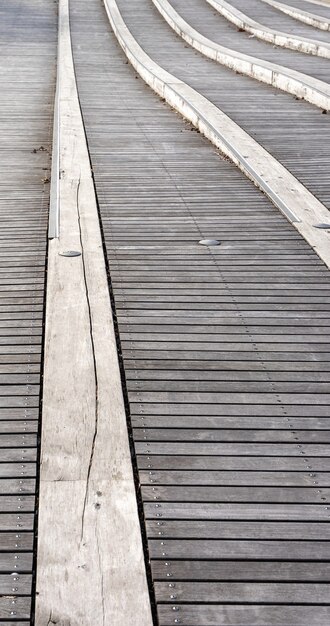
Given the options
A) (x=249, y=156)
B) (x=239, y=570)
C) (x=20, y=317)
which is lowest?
(x=249, y=156)

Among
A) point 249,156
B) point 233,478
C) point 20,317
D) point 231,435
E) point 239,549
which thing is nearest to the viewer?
point 239,549

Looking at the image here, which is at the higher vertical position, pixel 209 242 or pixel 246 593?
pixel 246 593

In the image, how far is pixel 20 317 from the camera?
6.35 meters

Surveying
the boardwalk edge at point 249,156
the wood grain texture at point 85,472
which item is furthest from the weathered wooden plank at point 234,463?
the boardwalk edge at point 249,156

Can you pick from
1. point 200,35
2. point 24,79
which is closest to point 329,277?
point 24,79

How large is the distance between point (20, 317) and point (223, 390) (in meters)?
1.72

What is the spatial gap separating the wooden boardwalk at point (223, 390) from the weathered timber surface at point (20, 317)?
22.0 inches

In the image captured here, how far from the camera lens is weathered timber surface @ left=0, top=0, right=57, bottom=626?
395cm

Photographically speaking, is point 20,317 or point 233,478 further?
point 20,317

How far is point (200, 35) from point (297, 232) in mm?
14637

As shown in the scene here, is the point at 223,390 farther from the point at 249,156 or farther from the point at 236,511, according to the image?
the point at 249,156

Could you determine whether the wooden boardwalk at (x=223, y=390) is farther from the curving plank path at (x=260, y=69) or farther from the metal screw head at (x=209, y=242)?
the curving plank path at (x=260, y=69)

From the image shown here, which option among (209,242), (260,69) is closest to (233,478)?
(209,242)

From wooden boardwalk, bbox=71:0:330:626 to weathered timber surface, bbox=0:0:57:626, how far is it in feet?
1.83
